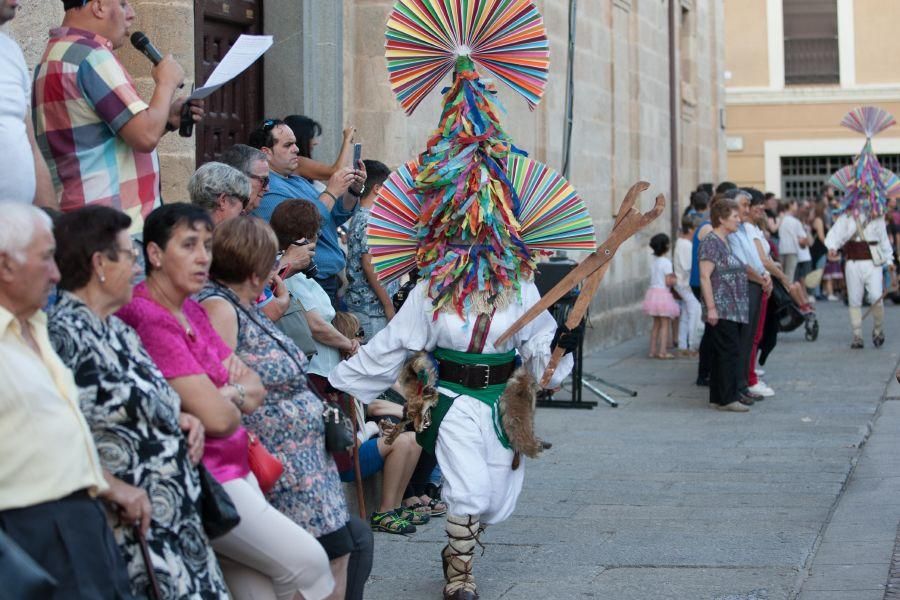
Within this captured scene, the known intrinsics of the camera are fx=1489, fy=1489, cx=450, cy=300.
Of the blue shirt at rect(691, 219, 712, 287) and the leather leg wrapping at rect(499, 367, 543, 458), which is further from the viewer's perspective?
the blue shirt at rect(691, 219, 712, 287)

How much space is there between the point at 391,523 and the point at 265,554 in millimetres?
3079

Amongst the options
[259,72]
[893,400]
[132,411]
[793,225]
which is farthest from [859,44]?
[132,411]

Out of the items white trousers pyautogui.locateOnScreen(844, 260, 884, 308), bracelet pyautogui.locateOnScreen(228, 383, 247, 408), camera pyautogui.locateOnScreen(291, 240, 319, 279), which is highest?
camera pyautogui.locateOnScreen(291, 240, 319, 279)

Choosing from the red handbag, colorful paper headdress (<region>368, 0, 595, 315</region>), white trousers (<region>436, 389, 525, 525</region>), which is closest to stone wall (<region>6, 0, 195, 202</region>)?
colorful paper headdress (<region>368, 0, 595, 315</region>)

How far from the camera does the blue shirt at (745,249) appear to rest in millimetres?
12320

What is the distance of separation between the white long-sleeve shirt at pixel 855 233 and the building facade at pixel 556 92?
2.48 meters

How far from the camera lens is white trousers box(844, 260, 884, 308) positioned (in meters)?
16.7

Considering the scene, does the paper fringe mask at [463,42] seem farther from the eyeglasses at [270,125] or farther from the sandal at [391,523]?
the sandal at [391,523]

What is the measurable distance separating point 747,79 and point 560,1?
2151 cm

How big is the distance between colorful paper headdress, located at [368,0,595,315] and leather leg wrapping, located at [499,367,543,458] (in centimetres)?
40

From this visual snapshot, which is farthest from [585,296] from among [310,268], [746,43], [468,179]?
[746,43]

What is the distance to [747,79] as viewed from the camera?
3588cm

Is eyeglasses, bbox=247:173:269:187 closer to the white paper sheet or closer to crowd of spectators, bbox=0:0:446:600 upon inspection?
crowd of spectators, bbox=0:0:446:600

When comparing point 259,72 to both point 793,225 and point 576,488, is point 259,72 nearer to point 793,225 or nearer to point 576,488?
point 576,488
